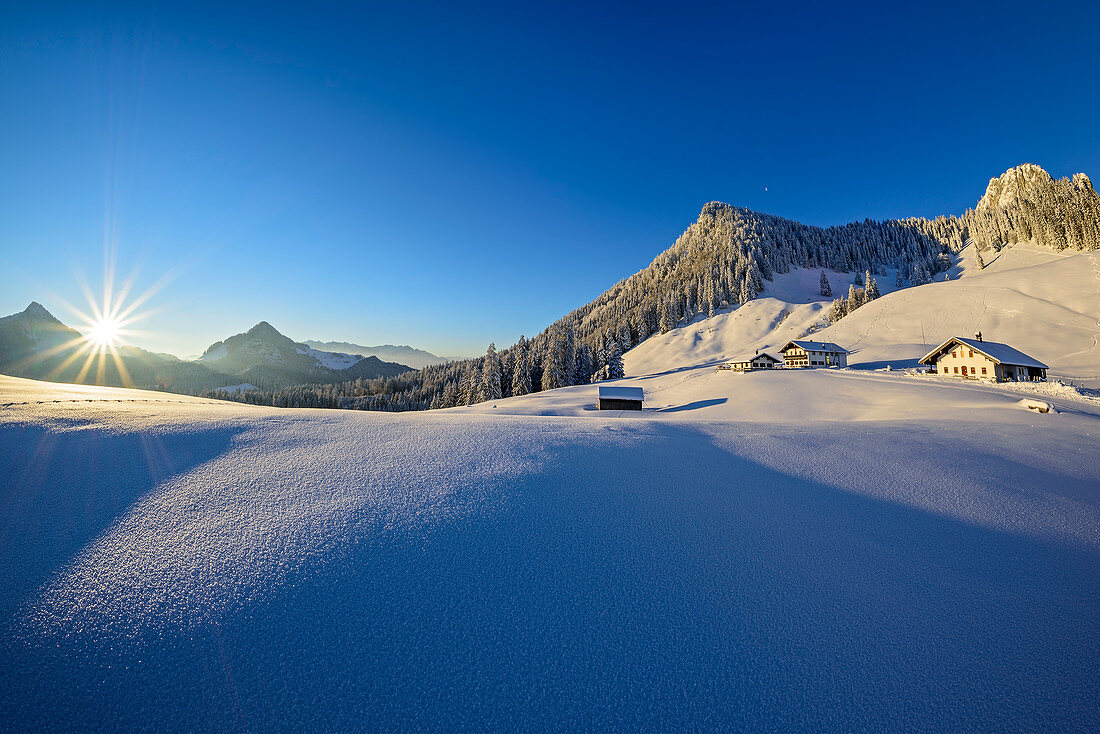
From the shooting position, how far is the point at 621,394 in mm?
35344

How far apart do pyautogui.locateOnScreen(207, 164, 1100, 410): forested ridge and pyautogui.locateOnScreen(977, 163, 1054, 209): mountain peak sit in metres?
0.39

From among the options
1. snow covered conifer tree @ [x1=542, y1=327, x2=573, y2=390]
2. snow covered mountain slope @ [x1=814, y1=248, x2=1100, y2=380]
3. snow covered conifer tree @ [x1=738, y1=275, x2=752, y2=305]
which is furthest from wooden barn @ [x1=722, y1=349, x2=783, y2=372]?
snow covered conifer tree @ [x1=738, y1=275, x2=752, y2=305]

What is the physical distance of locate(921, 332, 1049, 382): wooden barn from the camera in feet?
114

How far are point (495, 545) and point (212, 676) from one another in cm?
258

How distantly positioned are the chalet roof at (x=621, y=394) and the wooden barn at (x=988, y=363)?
31962 mm

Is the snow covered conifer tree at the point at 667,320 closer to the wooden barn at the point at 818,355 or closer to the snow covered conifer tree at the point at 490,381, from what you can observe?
the wooden barn at the point at 818,355

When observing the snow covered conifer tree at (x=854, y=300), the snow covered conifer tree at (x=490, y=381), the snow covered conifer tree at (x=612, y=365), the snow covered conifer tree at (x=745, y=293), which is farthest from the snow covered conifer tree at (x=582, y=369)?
the snow covered conifer tree at (x=854, y=300)

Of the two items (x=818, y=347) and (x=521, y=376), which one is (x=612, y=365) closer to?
(x=521, y=376)

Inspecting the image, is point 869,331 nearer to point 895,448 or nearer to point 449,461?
point 895,448

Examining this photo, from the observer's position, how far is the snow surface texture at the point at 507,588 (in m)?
2.95

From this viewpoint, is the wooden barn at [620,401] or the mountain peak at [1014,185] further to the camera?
the mountain peak at [1014,185]

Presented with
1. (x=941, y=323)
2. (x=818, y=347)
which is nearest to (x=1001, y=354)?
(x=818, y=347)

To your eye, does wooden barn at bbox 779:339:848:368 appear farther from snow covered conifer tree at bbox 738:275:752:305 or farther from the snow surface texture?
the snow surface texture

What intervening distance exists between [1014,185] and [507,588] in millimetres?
208731
